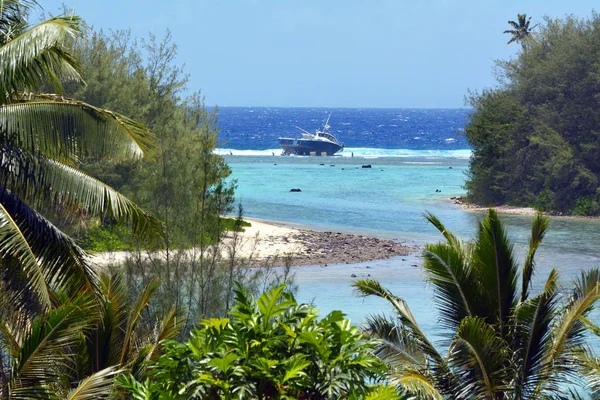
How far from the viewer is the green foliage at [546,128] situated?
43188mm

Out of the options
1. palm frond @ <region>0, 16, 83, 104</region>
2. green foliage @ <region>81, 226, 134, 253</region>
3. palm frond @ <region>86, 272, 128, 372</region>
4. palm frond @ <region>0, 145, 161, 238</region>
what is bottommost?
green foliage @ <region>81, 226, 134, 253</region>

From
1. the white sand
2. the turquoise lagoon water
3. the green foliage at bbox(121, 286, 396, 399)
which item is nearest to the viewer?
the green foliage at bbox(121, 286, 396, 399)

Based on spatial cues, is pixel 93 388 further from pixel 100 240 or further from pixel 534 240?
pixel 100 240

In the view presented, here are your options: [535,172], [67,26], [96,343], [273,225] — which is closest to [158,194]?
[96,343]

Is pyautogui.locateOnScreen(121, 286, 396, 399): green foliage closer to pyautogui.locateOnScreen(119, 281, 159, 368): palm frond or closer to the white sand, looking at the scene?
pyautogui.locateOnScreen(119, 281, 159, 368): palm frond

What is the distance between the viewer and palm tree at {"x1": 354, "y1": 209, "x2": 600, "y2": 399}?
32.8 feet

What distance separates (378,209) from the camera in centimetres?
4528

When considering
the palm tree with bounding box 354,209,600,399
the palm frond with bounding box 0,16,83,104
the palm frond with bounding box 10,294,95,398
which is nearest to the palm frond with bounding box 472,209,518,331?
the palm tree with bounding box 354,209,600,399

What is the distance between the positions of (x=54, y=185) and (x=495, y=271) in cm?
519

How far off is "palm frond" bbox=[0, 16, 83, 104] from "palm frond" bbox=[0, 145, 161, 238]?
0.65 m

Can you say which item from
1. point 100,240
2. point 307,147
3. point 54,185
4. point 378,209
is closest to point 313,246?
point 100,240

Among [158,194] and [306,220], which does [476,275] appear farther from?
[306,220]

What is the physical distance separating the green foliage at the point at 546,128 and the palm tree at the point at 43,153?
36.0 m

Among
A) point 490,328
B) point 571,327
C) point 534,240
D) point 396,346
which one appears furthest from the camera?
point 534,240
